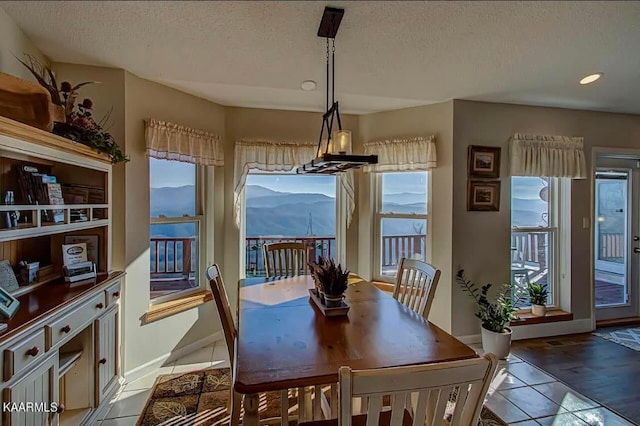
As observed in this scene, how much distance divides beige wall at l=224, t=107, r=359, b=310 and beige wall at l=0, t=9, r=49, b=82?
175 centimetres

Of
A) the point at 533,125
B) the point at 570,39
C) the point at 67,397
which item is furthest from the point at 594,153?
the point at 67,397

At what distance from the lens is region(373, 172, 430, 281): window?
3.89 meters

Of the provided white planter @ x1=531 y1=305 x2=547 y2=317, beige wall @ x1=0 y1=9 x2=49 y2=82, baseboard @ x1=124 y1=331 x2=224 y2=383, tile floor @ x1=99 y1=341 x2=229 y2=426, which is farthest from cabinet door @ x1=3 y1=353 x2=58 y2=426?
white planter @ x1=531 y1=305 x2=547 y2=317

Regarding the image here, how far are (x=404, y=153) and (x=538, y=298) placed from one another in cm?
219

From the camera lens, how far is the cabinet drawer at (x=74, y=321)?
1.77m

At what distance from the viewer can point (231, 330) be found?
73.2 inches

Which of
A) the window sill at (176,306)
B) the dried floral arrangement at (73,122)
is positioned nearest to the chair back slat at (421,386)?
the dried floral arrangement at (73,122)

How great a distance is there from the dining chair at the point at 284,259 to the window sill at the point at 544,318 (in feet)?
7.77

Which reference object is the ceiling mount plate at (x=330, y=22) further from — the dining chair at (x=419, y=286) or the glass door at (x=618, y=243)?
the glass door at (x=618, y=243)

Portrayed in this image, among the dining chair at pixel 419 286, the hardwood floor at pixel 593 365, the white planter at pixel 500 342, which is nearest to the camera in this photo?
the dining chair at pixel 419 286

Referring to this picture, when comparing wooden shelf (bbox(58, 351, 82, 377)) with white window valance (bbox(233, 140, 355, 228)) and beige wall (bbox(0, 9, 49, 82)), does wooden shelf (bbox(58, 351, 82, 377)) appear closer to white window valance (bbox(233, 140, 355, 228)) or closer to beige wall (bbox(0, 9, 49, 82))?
beige wall (bbox(0, 9, 49, 82))

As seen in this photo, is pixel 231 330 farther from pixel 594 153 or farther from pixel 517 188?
pixel 594 153

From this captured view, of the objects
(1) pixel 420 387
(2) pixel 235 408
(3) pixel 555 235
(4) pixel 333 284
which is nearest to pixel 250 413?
(2) pixel 235 408

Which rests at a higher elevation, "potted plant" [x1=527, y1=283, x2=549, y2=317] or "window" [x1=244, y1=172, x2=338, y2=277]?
"window" [x1=244, y1=172, x2=338, y2=277]
